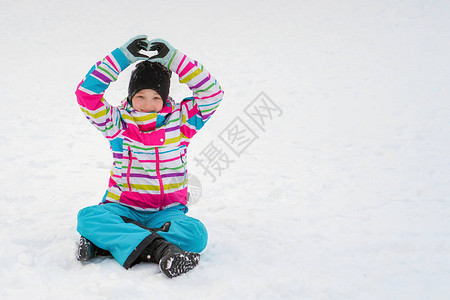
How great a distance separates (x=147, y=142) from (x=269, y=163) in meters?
1.92

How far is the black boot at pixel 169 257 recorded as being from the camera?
1.93m

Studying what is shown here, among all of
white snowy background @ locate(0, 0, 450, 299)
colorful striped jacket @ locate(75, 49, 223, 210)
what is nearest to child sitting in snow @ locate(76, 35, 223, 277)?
colorful striped jacket @ locate(75, 49, 223, 210)

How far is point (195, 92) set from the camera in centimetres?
246

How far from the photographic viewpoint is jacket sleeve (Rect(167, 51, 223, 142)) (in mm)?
2363

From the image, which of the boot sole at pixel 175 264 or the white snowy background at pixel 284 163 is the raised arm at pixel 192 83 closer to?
the white snowy background at pixel 284 163

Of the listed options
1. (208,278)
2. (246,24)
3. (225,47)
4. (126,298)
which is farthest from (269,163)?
(246,24)

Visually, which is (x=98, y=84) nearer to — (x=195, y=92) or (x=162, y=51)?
(x=162, y=51)

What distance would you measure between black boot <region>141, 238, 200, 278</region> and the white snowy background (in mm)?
48

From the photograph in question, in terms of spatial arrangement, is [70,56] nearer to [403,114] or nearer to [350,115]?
[350,115]

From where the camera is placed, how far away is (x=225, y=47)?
912cm

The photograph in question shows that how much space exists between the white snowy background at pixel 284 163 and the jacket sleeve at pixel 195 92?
68 cm

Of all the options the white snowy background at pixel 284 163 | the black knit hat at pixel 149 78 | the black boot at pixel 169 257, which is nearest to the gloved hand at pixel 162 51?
the black knit hat at pixel 149 78

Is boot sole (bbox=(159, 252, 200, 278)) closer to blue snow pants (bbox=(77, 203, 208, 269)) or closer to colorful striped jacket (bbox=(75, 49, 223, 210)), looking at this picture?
blue snow pants (bbox=(77, 203, 208, 269))

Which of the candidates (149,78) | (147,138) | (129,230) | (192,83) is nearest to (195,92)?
(192,83)
